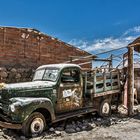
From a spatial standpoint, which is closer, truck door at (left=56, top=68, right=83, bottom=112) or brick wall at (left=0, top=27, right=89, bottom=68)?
truck door at (left=56, top=68, right=83, bottom=112)

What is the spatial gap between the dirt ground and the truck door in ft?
2.20

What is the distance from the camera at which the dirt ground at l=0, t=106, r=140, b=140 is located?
812 cm

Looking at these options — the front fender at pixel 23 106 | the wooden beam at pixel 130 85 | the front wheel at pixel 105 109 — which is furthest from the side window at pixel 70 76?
the wooden beam at pixel 130 85

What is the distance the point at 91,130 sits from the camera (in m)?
9.03

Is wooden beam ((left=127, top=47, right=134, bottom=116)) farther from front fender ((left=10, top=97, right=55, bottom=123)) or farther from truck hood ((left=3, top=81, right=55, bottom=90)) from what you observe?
front fender ((left=10, top=97, right=55, bottom=123))

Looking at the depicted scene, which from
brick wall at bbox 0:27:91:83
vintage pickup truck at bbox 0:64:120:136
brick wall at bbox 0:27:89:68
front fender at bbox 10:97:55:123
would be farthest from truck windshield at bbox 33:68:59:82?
brick wall at bbox 0:27:89:68

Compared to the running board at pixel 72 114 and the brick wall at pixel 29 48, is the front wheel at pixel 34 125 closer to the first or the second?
the running board at pixel 72 114

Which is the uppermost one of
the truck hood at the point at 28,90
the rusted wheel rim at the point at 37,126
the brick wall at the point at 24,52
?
the brick wall at the point at 24,52

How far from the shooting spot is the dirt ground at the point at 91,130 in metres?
8.12

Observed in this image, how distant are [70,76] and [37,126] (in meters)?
2.33

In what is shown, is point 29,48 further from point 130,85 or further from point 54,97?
point 54,97

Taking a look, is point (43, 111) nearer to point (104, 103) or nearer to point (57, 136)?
point (57, 136)

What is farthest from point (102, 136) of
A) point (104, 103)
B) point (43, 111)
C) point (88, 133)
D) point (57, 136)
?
point (104, 103)

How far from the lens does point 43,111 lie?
8.63 meters
